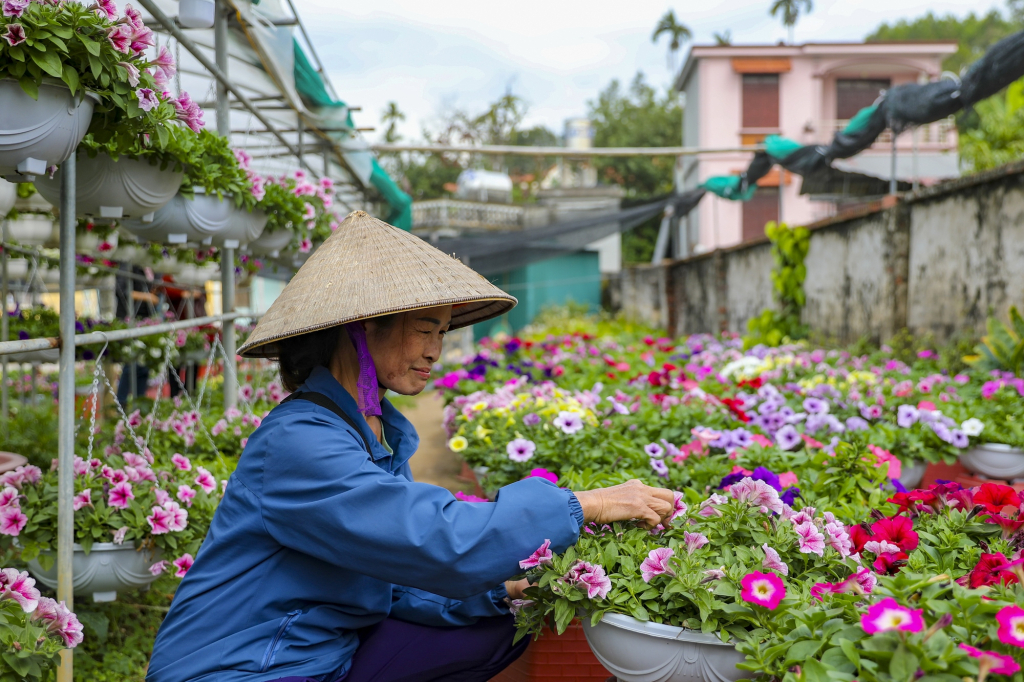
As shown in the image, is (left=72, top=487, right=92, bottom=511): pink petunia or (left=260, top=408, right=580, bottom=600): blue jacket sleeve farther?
(left=72, top=487, right=92, bottom=511): pink petunia

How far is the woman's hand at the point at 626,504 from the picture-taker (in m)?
1.57

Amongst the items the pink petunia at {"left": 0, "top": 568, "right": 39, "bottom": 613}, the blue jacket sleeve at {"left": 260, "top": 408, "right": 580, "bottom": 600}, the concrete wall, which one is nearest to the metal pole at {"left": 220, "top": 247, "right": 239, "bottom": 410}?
the pink petunia at {"left": 0, "top": 568, "right": 39, "bottom": 613}

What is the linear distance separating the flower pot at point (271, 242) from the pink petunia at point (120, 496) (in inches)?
57.4

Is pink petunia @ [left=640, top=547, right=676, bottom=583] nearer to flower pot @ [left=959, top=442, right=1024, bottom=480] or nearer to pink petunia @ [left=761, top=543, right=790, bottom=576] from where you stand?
pink petunia @ [left=761, top=543, right=790, bottom=576]

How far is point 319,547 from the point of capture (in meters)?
1.42

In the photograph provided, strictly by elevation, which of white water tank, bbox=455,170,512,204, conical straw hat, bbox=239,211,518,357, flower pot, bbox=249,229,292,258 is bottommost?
conical straw hat, bbox=239,211,518,357

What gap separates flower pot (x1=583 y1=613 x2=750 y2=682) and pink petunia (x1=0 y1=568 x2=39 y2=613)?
48.7 inches

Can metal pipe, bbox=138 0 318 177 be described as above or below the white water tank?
below

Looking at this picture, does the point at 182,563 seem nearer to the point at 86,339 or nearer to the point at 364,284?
the point at 86,339

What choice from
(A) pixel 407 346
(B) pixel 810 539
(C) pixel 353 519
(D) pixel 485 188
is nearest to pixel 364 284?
(A) pixel 407 346

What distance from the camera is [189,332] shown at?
19.5 ft

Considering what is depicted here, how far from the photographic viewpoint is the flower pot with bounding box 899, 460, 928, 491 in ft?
10.2

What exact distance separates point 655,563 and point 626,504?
0.19 m

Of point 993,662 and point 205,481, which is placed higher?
point 993,662
